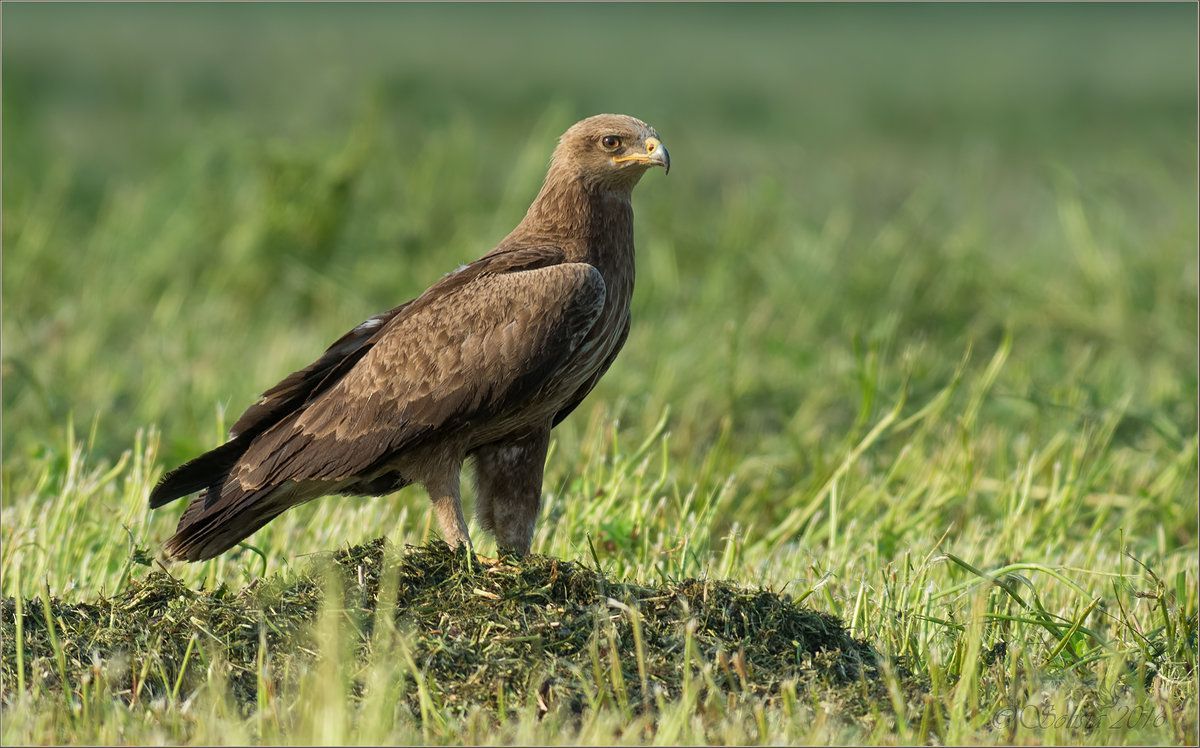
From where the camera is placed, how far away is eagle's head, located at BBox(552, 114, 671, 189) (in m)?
5.37

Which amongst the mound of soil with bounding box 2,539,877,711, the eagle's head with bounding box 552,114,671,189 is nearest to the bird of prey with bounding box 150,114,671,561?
the eagle's head with bounding box 552,114,671,189

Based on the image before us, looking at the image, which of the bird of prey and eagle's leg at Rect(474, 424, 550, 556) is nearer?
the bird of prey

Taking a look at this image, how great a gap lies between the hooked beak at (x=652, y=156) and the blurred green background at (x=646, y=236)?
105 cm

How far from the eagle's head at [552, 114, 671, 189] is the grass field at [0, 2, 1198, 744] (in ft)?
2.85

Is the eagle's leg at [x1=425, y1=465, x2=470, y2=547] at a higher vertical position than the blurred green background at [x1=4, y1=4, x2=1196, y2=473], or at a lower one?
lower

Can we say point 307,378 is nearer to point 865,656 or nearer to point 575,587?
point 575,587

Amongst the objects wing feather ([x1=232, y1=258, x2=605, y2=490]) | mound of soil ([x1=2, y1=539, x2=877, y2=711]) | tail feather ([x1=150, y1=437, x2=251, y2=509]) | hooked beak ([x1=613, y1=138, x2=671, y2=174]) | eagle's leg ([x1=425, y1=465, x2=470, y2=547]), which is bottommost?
mound of soil ([x1=2, y1=539, x2=877, y2=711])

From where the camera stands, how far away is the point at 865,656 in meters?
4.27

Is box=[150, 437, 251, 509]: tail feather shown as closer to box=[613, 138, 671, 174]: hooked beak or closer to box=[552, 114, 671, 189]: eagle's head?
box=[552, 114, 671, 189]: eagle's head

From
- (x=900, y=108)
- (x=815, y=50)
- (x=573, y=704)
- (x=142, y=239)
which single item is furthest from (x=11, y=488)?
(x=815, y=50)

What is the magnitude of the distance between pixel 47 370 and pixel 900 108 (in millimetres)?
12947

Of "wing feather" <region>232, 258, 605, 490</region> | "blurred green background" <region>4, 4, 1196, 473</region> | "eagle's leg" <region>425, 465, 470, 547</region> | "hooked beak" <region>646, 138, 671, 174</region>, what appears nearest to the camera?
"wing feather" <region>232, 258, 605, 490</region>

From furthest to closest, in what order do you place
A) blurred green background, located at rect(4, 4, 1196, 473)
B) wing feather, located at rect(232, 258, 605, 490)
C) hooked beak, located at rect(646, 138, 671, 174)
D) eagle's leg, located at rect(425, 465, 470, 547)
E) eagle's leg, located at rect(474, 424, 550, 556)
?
1. blurred green background, located at rect(4, 4, 1196, 473)
2. hooked beak, located at rect(646, 138, 671, 174)
3. eagle's leg, located at rect(474, 424, 550, 556)
4. eagle's leg, located at rect(425, 465, 470, 547)
5. wing feather, located at rect(232, 258, 605, 490)

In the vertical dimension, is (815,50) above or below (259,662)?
above
